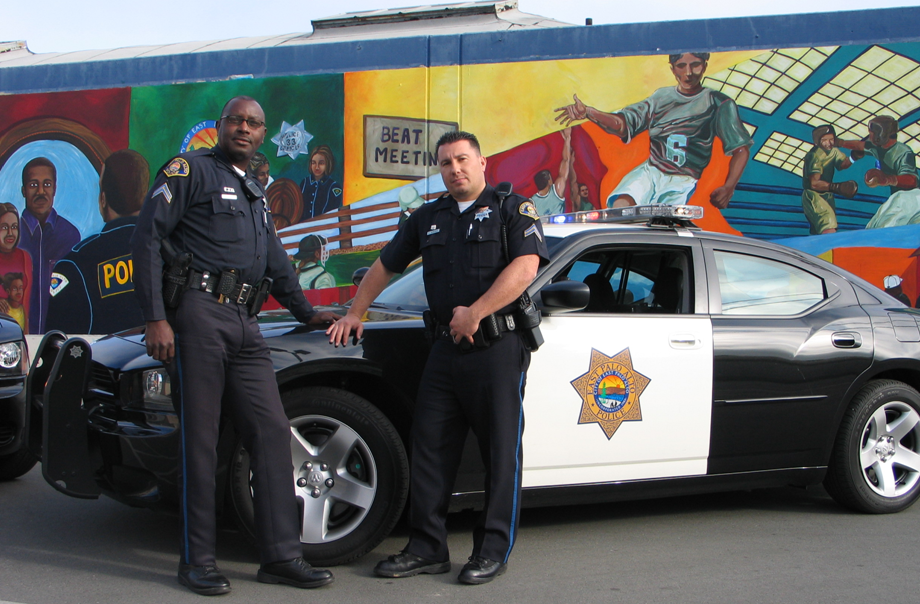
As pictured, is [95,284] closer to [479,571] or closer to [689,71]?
[689,71]

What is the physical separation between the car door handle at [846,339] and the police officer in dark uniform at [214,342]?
9.25 feet

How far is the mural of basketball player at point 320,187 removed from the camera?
12.3 meters

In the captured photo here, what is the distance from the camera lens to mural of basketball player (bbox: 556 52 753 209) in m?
11.0

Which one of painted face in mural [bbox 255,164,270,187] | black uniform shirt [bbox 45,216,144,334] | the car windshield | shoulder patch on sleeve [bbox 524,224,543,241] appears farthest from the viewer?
black uniform shirt [bbox 45,216,144,334]

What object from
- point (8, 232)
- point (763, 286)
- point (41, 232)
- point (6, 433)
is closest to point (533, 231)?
point (763, 286)

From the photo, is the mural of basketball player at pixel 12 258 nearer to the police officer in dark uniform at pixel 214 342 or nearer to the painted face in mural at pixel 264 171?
the painted face in mural at pixel 264 171

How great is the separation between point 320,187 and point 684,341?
30.3 feet

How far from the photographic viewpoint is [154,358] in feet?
10.7

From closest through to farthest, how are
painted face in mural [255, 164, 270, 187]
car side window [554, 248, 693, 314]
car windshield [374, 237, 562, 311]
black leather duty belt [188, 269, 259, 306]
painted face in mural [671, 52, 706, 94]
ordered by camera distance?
1. black leather duty belt [188, 269, 259, 306]
2. car windshield [374, 237, 562, 311]
3. car side window [554, 248, 693, 314]
4. painted face in mural [671, 52, 706, 94]
5. painted face in mural [255, 164, 270, 187]

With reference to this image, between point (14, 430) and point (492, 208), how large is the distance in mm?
3124

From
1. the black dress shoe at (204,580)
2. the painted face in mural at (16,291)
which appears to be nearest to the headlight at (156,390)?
the black dress shoe at (204,580)

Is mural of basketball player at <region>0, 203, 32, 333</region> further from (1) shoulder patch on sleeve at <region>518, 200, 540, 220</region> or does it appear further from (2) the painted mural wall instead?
(1) shoulder patch on sleeve at <region>518, 200, 540, 220</region>

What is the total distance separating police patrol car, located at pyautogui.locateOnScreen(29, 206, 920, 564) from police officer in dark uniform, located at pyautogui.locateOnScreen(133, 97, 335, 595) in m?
0.17

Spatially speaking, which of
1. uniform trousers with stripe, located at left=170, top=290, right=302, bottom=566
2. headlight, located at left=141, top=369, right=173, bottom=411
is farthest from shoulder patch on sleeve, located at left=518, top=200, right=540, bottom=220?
headlight, located at left=141, top=369, right=173, bottom=411
